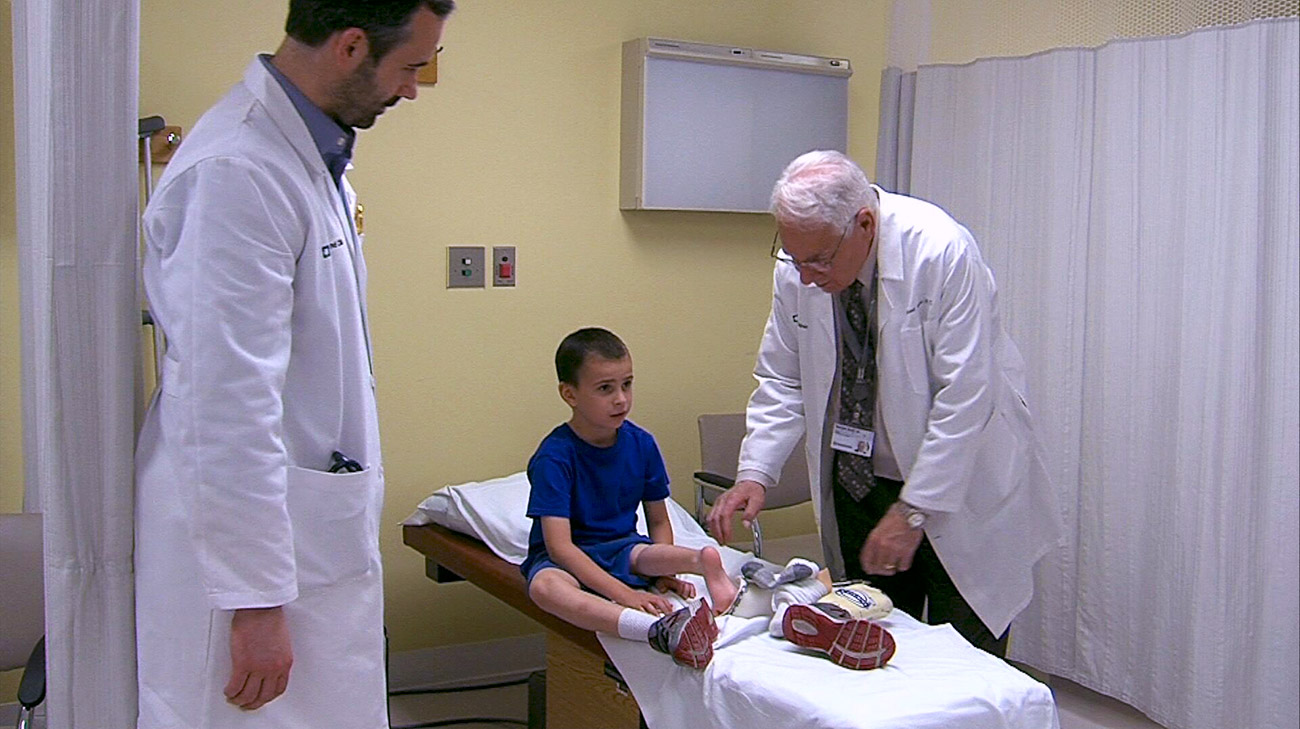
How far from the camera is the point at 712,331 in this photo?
388 cm

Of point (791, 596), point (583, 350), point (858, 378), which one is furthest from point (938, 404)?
point (583, 350)

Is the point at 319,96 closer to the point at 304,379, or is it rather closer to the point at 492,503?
the point at 304,379

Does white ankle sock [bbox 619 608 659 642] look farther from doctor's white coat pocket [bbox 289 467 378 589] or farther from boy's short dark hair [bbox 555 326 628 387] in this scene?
doctor's white coat pocket [bbox 289 467 378 589]

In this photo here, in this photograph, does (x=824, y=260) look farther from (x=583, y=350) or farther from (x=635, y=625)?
(x=635, y=625)

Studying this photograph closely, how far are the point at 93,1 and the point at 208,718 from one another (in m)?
0.81

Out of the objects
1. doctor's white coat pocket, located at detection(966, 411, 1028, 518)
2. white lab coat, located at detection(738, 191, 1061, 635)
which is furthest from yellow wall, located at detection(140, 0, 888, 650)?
doctor's white coat pocket, located at detection(966, 411, 1028, 518)

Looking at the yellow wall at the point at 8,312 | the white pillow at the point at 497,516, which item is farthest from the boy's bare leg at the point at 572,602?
the yellow wall at the point at 8,312

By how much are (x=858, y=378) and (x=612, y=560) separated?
659 mm

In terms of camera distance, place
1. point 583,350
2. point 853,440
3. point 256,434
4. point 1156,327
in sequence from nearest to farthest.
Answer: point 256,434 < point 853,440 < point 583,350 < point 1156,327

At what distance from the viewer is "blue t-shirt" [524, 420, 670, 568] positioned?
2584 millimetres

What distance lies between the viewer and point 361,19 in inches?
54.1

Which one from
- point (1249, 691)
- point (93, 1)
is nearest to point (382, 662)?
point (93, 1)

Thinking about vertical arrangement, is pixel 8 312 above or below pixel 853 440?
above

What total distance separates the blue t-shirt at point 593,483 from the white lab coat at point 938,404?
26 centimetres
